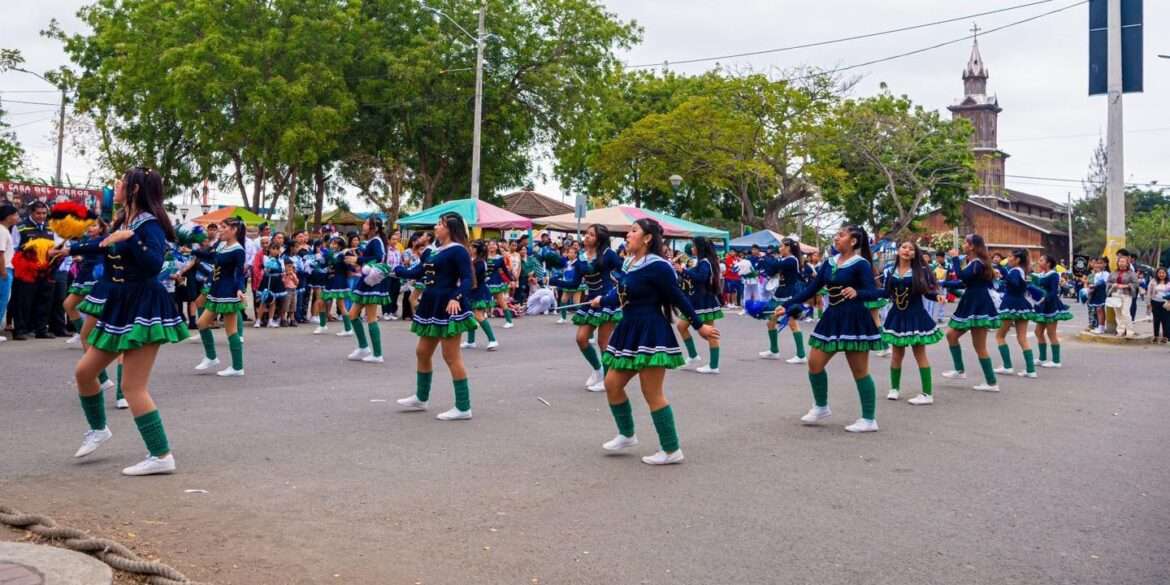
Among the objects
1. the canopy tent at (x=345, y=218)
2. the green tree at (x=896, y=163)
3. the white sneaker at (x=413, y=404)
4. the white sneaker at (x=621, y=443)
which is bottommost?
the white sneaker at (x=621, y=443)

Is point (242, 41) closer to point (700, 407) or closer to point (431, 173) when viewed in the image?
point (431, 173)

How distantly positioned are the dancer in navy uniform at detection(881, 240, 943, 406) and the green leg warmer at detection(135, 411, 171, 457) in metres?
7.32

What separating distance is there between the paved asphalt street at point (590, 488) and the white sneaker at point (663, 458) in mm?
92

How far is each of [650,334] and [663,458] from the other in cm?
93

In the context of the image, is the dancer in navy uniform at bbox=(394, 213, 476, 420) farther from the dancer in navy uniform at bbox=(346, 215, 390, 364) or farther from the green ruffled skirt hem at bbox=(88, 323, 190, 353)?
the dancer in navy uniform at bbox=(346, 215, 390, 364)

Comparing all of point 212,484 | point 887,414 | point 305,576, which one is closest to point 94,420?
point 212,484

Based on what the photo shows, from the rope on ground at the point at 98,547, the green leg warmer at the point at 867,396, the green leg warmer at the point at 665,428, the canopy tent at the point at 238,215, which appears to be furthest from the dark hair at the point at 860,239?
the canopy tent at the point at 238,215

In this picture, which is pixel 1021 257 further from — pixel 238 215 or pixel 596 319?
pixel 238 215

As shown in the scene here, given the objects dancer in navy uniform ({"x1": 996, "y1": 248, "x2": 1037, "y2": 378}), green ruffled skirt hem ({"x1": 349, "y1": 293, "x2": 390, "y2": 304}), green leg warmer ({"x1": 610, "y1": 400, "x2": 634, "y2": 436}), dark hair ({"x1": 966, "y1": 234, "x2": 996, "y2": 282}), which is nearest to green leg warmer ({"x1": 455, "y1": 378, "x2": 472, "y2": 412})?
green leg warmer ({"x1": 610, "y1": 400, "x2": 634, "y2": 436})

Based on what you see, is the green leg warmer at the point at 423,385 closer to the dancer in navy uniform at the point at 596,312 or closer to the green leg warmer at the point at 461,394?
the green leg warmer at the point at 461,394

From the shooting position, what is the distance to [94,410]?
7.04 meters

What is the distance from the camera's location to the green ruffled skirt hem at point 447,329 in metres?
9.27

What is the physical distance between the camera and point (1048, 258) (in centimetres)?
1608

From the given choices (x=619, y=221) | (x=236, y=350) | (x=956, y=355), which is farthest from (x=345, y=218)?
(x=956, y=355)
